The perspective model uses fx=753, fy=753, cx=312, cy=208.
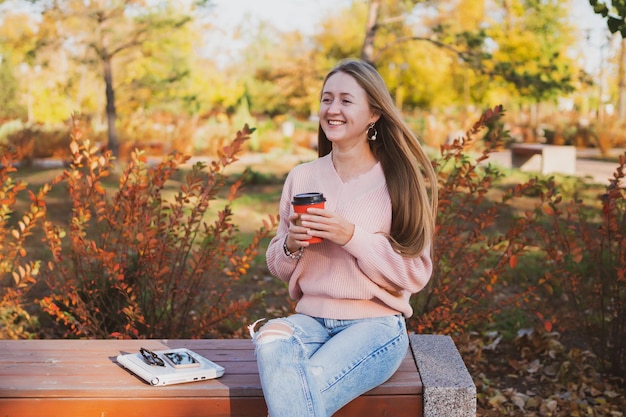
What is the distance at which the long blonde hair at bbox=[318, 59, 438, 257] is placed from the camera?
2.73m

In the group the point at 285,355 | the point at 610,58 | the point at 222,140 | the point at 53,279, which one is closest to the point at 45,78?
the point at 222,140

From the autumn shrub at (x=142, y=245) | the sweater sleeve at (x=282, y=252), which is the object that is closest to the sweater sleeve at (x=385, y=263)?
the sweater sleeve at (x=282, y=252)

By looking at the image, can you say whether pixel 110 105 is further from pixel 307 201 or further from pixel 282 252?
pixel 307 201

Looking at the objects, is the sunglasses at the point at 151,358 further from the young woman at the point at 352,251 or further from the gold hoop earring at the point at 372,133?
Answer: the gold hoop earring at the point at 372,133

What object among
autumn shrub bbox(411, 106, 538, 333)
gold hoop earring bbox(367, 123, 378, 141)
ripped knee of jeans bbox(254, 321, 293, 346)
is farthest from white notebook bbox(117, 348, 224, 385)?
autumn shrub bbox(411, 106, 538, 333)

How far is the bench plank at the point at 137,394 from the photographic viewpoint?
2500mm

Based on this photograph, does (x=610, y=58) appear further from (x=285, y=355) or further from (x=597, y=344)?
(x=285, y=355)

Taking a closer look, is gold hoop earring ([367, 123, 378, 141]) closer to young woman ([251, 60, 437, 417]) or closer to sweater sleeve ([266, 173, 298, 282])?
young woman ([251, 60, 437, 417])

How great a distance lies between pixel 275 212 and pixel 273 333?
6427 mm

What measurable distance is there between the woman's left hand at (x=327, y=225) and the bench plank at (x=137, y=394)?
0.54 m

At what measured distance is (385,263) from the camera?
104 inches

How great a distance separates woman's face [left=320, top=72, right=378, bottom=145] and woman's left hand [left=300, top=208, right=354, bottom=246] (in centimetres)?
43

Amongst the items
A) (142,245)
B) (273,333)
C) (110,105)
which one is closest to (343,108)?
(273,333)

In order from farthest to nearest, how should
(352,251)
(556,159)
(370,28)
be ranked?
(556,159) < (370,28) < (352,251)
